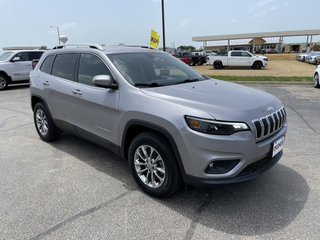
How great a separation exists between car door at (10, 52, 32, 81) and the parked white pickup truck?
17.3m

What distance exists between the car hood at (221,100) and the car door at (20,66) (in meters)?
12.2

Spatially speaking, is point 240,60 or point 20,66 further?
point 240,60

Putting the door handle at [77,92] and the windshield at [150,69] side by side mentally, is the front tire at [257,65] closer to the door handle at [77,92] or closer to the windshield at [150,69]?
the windshield at [150,69]

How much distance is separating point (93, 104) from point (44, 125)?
199 centimetres

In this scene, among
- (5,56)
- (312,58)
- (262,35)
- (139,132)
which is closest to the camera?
(139,132)

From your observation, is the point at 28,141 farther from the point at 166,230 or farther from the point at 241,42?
the point at 241,42

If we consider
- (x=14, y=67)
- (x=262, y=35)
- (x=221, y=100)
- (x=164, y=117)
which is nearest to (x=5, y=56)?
(x=14, y=67)

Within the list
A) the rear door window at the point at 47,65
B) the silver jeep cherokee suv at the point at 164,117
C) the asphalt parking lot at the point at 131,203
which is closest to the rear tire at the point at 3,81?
the rear door window at the point at 47,65

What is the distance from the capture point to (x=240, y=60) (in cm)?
2478

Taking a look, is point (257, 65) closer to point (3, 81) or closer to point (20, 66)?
point (20, 66)

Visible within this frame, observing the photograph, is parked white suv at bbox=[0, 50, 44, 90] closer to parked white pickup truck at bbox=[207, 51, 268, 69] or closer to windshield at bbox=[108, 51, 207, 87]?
windshield at bbox=[108, 51, 207, 87]

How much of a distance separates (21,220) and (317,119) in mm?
6468

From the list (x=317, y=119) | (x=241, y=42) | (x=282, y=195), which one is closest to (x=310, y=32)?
(x=241, y=42)

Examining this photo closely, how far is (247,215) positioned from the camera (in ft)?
9.17
